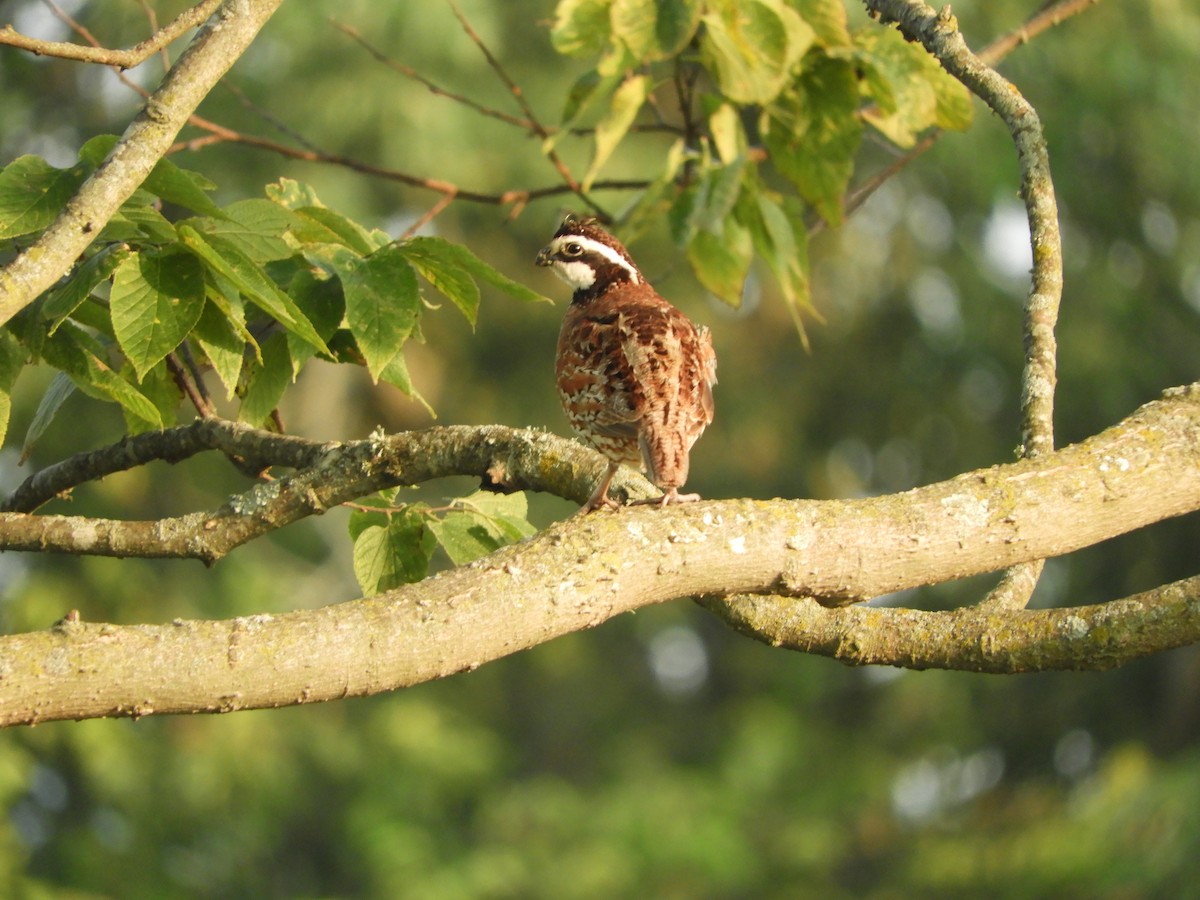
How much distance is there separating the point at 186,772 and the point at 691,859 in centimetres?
493

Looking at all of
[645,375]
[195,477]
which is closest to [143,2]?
[645,375]

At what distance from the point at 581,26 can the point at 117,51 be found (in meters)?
1.24

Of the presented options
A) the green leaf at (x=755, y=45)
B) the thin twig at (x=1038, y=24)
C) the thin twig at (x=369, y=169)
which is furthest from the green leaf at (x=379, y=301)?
the thin twig at (x=1038, y=24)

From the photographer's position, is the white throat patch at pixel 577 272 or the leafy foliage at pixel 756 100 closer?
the leafy foliage at pixel 756 100

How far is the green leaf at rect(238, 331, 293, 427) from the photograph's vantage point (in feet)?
9.38

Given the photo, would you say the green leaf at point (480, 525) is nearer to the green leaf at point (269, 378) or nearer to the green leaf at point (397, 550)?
the green leaf at point (397, 550)

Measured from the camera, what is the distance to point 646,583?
210 cm

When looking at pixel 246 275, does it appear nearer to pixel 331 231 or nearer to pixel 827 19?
pixel 331 231

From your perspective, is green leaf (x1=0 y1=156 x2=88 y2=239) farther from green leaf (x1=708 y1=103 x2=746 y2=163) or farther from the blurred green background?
the blurred green background

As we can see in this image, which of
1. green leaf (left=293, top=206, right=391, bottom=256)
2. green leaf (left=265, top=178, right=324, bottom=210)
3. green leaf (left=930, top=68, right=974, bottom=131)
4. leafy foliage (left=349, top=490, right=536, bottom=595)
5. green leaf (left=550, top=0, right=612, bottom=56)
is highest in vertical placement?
green leaf (left=550, top=0, right=612, bottom=56)

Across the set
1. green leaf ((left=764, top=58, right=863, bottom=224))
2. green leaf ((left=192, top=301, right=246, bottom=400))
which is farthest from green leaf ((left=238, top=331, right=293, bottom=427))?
green leaf ((left=764, top=58, right=863, bottom=224))

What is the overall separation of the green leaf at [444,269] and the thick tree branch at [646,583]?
0.27m

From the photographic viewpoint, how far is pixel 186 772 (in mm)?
13008

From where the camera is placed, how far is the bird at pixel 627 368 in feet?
9.96
